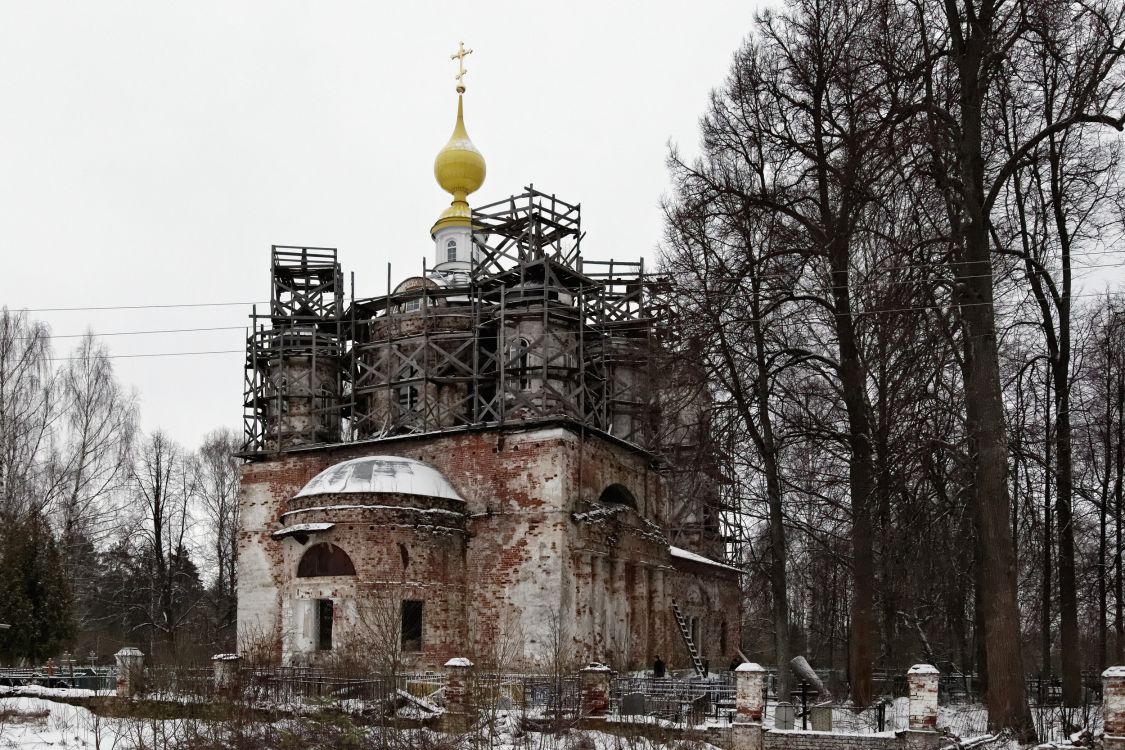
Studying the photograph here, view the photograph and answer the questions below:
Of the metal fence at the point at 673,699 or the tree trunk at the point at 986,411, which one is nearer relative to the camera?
the tree trunk at the point at 986,411

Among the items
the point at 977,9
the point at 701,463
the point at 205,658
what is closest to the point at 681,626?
the point at 701,463

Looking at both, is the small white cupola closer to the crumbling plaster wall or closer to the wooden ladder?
the crumbling plaster wall

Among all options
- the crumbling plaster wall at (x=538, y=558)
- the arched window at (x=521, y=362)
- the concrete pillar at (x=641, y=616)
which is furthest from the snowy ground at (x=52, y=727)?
the concrete pillar at (x=641, y=616)

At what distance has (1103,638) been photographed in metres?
25.3

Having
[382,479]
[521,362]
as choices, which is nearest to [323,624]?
[382,479]

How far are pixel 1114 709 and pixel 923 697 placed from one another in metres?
2.39

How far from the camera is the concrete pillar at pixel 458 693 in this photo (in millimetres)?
17080

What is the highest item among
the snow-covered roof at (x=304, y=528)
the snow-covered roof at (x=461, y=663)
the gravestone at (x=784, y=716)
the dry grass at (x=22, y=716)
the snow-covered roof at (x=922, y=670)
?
the snow-covered roof at (x=304, y=528)

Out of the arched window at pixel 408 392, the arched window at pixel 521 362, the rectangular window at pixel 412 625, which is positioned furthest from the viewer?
the arched window at pixel 408 392

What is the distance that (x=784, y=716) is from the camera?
60.4 ft

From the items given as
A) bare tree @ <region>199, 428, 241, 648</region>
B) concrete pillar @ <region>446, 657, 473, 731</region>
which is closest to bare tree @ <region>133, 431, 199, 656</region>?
bare tree @ <region>199, 428, 241, 648</region>

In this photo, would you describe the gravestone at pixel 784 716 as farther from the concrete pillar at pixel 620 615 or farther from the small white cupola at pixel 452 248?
the small white cupola at pixel 452 248

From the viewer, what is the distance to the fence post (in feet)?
55.9

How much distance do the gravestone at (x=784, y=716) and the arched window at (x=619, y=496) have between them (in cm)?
1234
